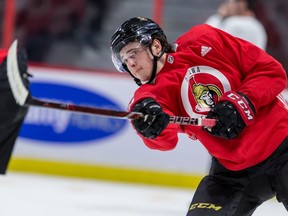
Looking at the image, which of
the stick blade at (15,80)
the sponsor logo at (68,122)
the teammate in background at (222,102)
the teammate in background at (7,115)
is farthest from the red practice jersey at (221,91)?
the sponsor logo at (68,122)

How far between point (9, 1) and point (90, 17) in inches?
25.8

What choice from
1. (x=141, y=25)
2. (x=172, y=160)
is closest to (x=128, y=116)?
(x=141, y=25)

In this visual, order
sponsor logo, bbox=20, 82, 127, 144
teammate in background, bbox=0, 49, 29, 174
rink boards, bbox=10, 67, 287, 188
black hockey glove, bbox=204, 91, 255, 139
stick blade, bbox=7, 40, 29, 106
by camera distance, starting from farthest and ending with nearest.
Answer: sponsor logo, bbox=20, 82, 127, 144 → rink boards, bbox=10, 67, 287, 188 → teammate in background, bbox=0, 49, 29, 174 → stick blade, bbox=7, 40, 29, 106 → black hockey glove, bbox=204, 91, 255, 139

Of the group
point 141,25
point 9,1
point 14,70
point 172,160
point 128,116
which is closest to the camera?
point 128,116

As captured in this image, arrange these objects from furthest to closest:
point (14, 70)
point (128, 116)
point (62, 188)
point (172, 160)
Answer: point (172, 160), point (62, 188), point (14, 70), point (128, 116)

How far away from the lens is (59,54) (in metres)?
5.85

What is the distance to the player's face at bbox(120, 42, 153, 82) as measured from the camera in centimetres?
244

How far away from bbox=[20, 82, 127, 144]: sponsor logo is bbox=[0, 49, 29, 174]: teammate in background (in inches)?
71.5

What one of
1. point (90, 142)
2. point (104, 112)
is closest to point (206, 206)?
point (104, 112)

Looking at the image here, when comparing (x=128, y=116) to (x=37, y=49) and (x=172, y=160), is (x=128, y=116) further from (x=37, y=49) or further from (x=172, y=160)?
(x=37, y=49)

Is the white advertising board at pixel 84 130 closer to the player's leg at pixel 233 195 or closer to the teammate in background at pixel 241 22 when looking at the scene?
the teammate in background at pixel 241 22

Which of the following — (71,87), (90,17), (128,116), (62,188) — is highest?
(128,116)

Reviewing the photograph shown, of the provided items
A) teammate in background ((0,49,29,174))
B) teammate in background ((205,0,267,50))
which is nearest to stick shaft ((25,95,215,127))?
teammate in background ((0,49,29,174))

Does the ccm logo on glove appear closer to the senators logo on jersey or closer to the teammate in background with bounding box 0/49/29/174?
the senators logo on jersey
